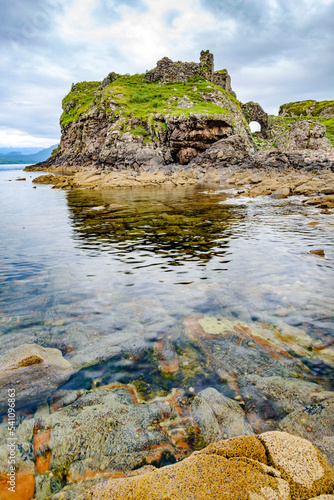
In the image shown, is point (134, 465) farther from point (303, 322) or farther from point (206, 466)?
point (303, 322)

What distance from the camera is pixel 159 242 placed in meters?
9.93

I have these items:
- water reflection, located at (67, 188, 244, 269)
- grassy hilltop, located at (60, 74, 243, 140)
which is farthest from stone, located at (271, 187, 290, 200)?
grassy hilltop, located at (60, 74, 243, 140)

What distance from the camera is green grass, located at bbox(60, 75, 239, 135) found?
56000 mm

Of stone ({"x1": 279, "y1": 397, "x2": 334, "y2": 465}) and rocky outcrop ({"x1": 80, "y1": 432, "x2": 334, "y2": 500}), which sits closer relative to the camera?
rocky outcrop ({"x1": 80, "y1": 432, "x2": 334, "y2": 500})

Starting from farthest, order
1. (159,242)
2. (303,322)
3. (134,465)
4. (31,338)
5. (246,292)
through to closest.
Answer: (159,242) < (246,292) < (303,322) < (31,338) < (134,465)

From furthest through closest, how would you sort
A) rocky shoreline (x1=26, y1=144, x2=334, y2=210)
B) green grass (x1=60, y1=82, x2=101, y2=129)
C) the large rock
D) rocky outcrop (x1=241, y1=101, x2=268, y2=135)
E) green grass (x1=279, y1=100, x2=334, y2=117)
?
green grass (x1=279, y1=100, x2=334, y2=117) → green grass (x1=60, y1=82, x2=101, y2=129) → rocky outcrop (x1=241, y1=101, x2=268, y2=135) → the large rock → rocky shoreline (x1=26, y1=144, x2=334, y2=210)

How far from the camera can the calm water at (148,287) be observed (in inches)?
148

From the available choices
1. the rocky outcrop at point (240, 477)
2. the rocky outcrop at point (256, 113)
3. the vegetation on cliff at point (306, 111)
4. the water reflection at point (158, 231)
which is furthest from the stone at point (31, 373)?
the rocky outcrop at point (256, 113)

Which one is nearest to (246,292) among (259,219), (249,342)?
(249,342)

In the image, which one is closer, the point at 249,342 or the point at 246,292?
the point at 249,342

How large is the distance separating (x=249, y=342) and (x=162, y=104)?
68362 mm

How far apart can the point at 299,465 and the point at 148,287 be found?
4488 millimetres

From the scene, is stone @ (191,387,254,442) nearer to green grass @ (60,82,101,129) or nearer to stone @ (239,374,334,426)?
stone @ (239,374,334,426)

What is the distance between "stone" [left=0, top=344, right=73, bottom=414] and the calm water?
204 mm
